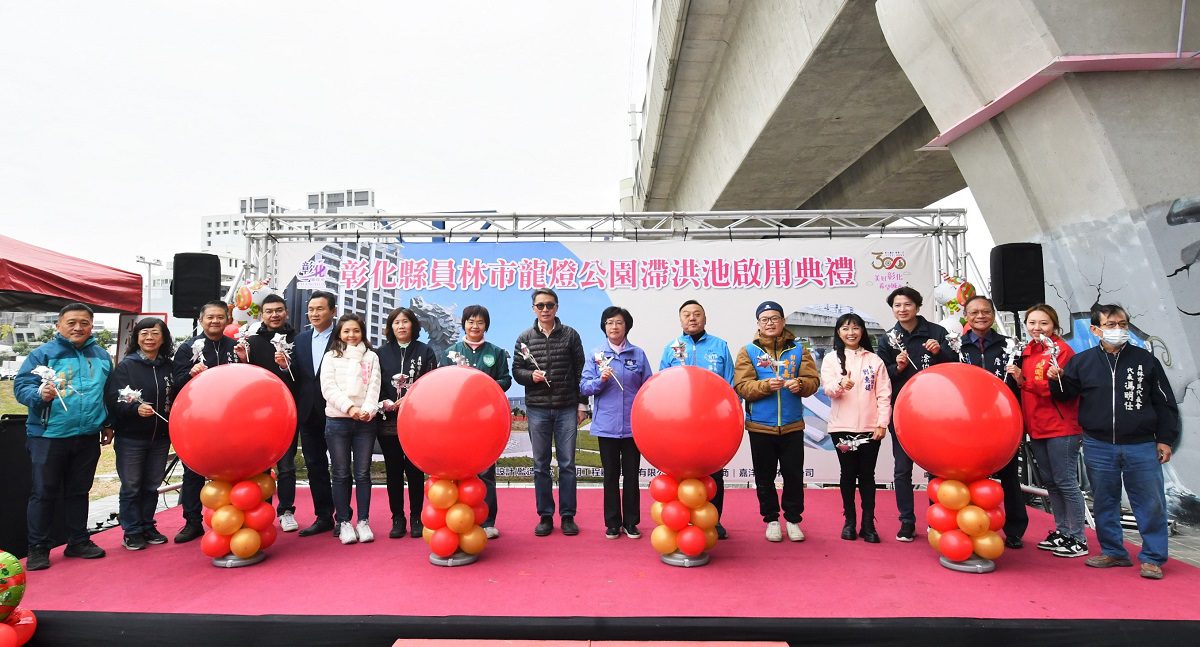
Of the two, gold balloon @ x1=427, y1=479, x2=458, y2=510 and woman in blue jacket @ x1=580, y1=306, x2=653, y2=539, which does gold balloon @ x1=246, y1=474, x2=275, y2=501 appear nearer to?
gold balloon @ x1=427, y1=479, x2=458, y2=510

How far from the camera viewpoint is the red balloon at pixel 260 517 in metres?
3.29

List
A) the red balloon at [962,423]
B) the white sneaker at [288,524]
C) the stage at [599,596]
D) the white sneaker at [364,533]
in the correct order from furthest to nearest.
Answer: the white sneaker at [288,524]
the white sneaker at [364,533]
the red balloon at [962,423]
the stage at [599,596]

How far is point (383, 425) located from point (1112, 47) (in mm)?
5614

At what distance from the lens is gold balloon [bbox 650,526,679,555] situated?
10.3 ft

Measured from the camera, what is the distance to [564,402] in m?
3.81

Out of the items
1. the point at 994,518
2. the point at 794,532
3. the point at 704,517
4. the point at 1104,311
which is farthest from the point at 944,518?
the point at 1104,311

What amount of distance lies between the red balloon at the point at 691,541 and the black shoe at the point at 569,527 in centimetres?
87

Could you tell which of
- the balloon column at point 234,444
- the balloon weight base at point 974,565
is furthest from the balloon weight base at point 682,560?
the balloon column at point 234,444

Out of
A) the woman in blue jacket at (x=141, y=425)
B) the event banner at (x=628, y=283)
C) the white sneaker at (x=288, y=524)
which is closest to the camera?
the woman in blue jacket at (x=141, y=425)

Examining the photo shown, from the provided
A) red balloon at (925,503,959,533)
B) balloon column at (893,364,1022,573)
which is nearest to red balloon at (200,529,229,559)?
balloon column at (893,364,1022,573)

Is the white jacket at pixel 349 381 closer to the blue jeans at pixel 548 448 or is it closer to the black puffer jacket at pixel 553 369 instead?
the black puffer jacket at pixel 553 369

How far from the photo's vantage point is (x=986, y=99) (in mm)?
5059

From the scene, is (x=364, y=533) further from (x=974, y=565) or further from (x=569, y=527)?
(x=974, y=565)

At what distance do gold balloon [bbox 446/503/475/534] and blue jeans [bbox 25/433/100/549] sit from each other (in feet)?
6.72
